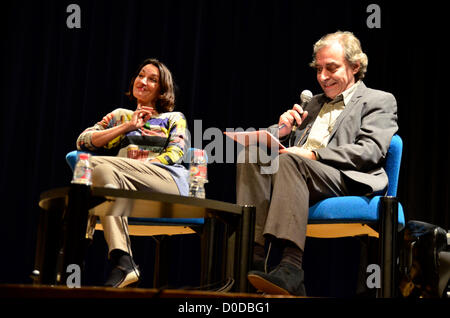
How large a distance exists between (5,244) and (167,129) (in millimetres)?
1191

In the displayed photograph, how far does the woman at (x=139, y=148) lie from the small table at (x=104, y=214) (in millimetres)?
162

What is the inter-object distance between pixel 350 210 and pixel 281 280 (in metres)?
0.48

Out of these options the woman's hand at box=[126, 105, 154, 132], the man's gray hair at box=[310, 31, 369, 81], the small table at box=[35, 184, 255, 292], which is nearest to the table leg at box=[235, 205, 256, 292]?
the small table at box=[35, 184, 255, 292]

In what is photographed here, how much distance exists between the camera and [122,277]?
6.38ft

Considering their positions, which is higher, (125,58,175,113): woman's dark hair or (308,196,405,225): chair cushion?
(125,58,175,113): woman's dark hair

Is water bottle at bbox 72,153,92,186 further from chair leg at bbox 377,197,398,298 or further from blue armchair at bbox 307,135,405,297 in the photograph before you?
chair leg at bbox 377,197,398,298

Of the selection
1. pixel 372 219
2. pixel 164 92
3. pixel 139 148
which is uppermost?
pixel 164 92

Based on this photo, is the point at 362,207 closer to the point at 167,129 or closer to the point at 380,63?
the point at 167,129

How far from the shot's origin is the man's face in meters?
2.47

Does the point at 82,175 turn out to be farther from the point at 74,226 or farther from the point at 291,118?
the point at 291,118

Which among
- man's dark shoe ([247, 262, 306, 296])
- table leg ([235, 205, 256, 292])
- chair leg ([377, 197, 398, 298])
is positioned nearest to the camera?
man's dark shoe ([247, 262, 306, 296])

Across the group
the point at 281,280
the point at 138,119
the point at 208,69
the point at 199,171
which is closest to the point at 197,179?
the point at 199,171

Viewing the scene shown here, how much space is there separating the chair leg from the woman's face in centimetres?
122
